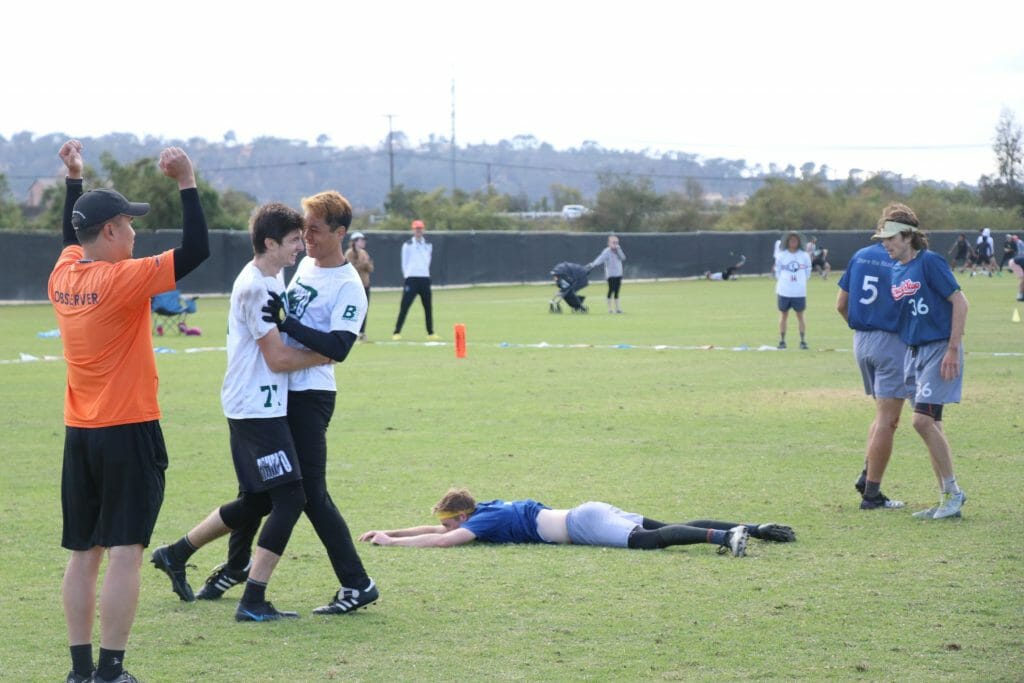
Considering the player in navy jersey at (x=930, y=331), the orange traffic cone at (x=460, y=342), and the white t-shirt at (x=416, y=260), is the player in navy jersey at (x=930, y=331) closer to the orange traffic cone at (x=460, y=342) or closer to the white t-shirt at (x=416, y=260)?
the orange traffic cone at (x=460, y=342)

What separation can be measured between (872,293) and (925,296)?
1.71 ft

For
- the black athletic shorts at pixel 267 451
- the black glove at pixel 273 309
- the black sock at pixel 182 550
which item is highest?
the black glove at pixel 273 309

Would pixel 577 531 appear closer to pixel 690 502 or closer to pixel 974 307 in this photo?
pixel 690 502

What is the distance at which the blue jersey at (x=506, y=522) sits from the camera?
8133 mm

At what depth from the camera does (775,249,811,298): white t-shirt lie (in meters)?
22.4

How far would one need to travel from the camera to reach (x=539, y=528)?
321 inches

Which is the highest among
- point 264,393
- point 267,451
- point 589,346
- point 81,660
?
point 264,393

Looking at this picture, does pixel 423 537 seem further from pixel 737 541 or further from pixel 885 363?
pixel 885 363

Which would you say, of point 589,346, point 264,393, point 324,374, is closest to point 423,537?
point 324,374

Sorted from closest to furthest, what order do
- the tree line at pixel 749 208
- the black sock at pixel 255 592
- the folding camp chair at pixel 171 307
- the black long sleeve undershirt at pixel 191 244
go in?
the black long sleeve undershirt at pixel 191 244 → the black sock at pixel 255 592 → the folding camp chair at pixel 171 307 → the tree line at pixel 749 208

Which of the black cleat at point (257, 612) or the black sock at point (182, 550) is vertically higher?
the black sock at point (182, 550)

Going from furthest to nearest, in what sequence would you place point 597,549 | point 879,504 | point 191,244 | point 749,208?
point 749,208 → point 879,504 → point 597,549 → point 191,244

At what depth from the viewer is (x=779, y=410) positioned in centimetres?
1434

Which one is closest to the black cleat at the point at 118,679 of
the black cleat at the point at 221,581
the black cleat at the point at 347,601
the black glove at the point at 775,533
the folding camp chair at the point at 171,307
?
the black cleat at the point at 347,601
